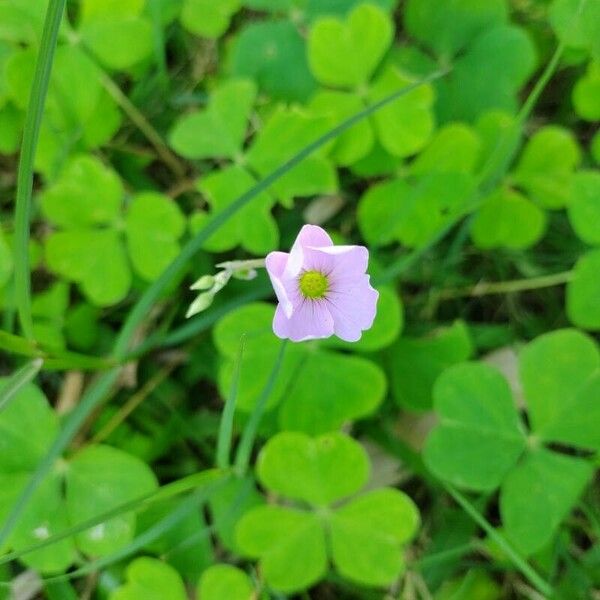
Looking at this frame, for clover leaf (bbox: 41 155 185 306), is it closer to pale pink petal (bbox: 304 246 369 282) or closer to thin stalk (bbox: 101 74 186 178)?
thin stalk (bbox: 101 74 186 178)

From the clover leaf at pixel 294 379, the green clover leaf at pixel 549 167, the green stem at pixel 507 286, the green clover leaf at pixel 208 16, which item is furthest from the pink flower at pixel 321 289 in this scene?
the green clover leaf at pixel 208 16

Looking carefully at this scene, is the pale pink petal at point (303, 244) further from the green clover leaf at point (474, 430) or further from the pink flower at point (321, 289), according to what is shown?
the green clover leaf at point (474, 430)

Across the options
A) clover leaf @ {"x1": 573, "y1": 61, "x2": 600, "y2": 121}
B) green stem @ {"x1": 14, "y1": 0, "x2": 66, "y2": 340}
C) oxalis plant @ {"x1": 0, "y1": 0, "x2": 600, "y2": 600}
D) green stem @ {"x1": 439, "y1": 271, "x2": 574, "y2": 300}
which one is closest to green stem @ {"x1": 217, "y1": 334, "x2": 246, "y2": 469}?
oxalis plant @ {"x1": 0, "y1": 0, "x2": 600, "y2": 600}

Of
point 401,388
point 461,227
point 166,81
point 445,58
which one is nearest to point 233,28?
point 166,81

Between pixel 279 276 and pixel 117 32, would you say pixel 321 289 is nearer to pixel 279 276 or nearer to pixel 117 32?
pixel 279 276

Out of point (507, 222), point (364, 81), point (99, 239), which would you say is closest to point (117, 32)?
point (99, 239)

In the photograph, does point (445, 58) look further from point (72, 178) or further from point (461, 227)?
point (72, 178)
